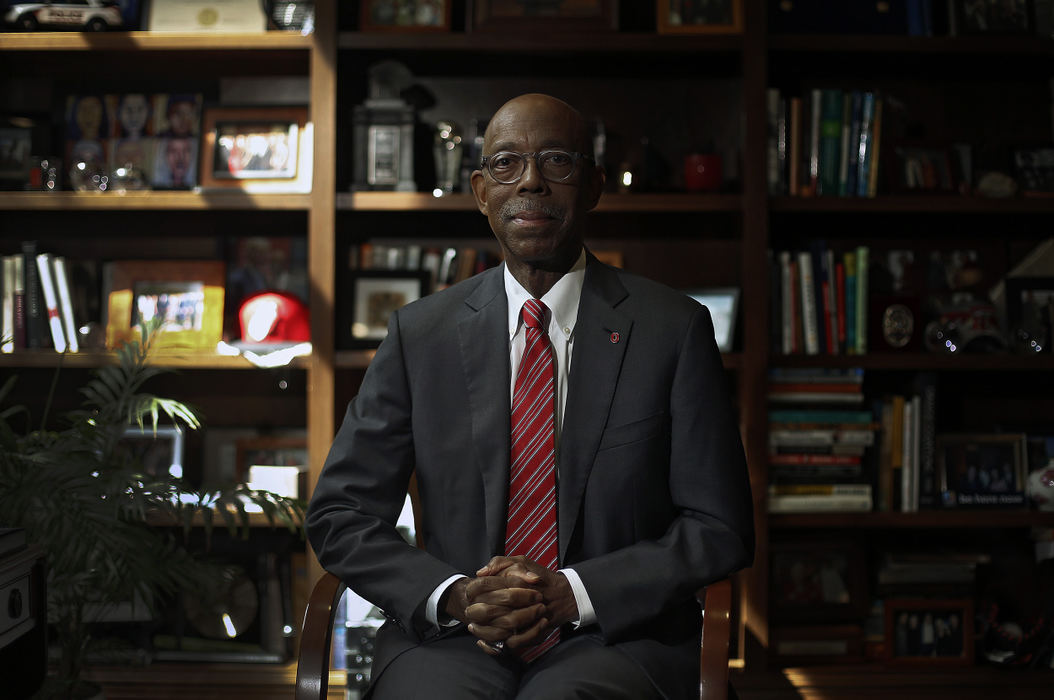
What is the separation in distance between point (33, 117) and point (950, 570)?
→ 3.18 meters

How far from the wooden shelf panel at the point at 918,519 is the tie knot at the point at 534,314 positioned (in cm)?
137

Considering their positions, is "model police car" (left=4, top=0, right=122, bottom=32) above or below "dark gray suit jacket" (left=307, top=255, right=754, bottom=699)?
above

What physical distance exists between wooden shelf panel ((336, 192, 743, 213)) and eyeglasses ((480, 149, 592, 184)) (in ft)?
3.73

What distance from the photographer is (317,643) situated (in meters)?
1.37

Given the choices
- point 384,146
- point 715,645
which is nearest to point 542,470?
point 715,645

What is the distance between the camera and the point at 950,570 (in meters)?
2.74

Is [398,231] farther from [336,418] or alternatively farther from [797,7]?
Result: [797,7]

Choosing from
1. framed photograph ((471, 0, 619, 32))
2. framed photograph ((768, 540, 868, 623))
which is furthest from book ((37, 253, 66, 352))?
framed photograph ((768, 540, 868, 623))

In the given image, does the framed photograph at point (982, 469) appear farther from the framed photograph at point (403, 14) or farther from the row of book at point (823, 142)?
the framed photograph at point (403, 14)

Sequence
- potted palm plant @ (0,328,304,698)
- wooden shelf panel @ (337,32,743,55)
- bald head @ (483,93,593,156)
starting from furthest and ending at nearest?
wooden shelf panel @ (337,32,743,55) → potted palm plant @ (0,328,304,698) → bald head @ (483,93,593,156)

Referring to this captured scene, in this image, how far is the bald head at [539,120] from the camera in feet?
4.88

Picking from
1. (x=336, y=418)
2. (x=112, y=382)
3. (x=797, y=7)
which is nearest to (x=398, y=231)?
(x=336, y=418)

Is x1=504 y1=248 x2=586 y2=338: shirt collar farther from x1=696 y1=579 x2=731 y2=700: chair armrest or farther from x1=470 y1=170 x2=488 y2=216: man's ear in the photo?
x1=696 y1=579 x2=731 y2=700: chair armrest

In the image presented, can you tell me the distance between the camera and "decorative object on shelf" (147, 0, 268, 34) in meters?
2.77
